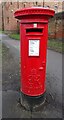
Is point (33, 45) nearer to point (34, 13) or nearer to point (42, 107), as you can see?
point (34, 13)

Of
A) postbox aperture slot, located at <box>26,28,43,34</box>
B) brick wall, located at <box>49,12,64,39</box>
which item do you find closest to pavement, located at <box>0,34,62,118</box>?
postbox aperture slot, located at <box>26,28,43,34</box>

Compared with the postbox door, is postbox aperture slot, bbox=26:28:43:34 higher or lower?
higher

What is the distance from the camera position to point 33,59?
3.04 meters

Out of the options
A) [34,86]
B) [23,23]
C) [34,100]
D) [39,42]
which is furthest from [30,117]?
[23,23]

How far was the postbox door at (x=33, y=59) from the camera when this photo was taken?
2.92m

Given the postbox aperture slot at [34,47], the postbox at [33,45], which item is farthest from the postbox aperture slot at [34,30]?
the postbox aperture slot at [34,47]

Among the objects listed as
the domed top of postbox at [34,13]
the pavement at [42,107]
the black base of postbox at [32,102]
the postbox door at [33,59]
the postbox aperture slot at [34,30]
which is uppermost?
the domed top of postbox at [34,13]

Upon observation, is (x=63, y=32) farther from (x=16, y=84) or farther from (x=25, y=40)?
(x=25, y=40)

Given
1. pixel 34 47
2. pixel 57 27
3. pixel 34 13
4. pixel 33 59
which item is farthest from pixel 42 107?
pixel 57 27

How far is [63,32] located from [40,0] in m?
18.9

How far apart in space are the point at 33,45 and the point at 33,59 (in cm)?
26

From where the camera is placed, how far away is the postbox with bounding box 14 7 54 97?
2.80 metres

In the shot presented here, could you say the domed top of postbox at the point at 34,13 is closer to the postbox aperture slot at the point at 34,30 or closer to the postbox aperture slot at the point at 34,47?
the postbox aperture slot at the point at 34,30

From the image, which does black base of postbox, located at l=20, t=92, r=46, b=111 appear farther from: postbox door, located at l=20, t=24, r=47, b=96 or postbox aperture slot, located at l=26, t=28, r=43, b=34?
postbox aperture slot, located at l=26, t=28, r=43, b=34
